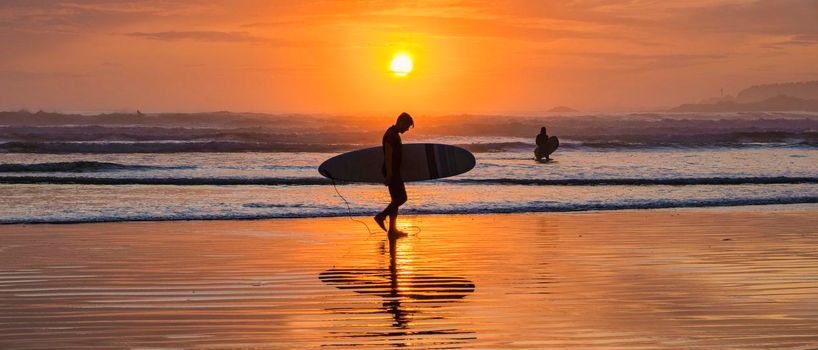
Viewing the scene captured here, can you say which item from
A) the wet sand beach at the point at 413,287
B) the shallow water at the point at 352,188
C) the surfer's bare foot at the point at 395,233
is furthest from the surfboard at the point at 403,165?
the surfer's bare foot at the point at 395,233

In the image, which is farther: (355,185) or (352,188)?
(355,185)

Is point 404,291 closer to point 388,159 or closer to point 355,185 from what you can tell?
point 388,159

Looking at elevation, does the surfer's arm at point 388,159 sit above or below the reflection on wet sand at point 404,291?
above

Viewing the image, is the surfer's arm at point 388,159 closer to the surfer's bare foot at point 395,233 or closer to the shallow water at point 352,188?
the surfer's bare foot at point 395,233

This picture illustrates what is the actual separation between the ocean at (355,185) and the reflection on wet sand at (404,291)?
23.6 ft

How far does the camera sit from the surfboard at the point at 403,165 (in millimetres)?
18016

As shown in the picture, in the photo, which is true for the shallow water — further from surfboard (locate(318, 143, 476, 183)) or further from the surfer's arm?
the surfer's arm

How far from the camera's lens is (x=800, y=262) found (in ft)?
38.8

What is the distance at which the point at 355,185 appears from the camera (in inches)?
995

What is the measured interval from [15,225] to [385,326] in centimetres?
1055

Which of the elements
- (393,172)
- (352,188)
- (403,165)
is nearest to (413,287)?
(393,172)

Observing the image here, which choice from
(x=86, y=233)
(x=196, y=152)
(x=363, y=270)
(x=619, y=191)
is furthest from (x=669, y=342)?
(x=196, y=152)

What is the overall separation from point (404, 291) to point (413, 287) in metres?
0.27

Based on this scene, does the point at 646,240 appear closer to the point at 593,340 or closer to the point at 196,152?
the point at 593,340
